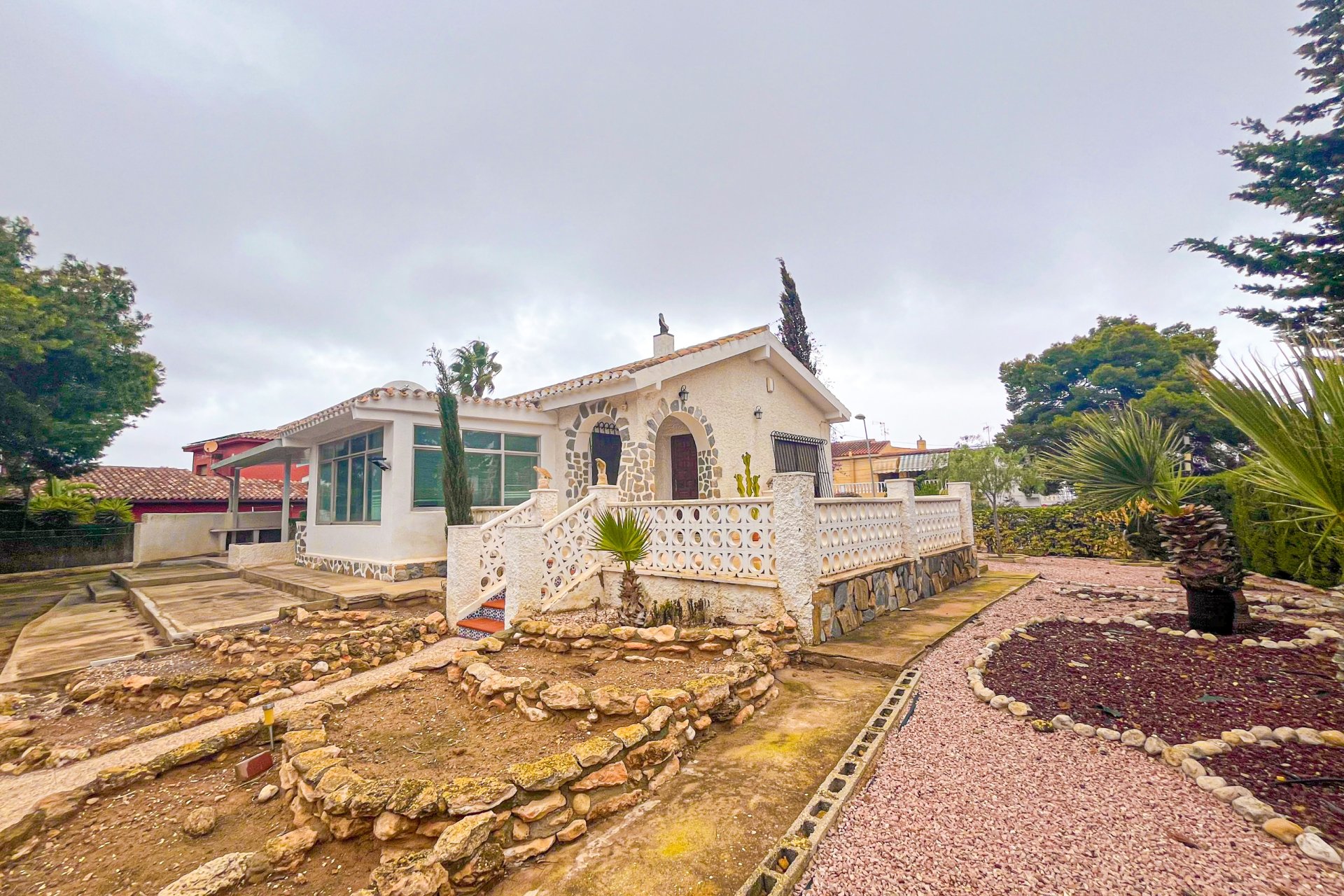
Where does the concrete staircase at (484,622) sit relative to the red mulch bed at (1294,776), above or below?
below

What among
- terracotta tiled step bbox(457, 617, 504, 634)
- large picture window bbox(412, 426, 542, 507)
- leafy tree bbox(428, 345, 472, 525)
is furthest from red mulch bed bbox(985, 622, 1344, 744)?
large picture window bbox(412, 426, 542, 507)

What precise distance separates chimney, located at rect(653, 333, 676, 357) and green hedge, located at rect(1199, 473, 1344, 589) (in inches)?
380

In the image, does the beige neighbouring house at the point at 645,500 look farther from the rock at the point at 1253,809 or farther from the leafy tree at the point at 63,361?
the leafy tree at the point at 63,361

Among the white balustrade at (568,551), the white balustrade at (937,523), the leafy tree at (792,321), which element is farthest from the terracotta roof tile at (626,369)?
the leafy tree at (792,321)

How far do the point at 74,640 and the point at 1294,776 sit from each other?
1234cm

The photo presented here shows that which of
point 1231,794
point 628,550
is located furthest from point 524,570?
point 1231,794

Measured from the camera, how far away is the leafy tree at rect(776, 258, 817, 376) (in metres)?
19.0

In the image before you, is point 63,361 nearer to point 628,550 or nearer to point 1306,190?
point 628,550

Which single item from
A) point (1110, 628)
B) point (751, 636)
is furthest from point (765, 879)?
point (1110, 628)

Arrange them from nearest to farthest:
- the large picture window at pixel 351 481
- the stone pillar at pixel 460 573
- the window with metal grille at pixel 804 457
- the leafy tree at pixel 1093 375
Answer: the stone pillar at pixel 460 573 < the large picture window at pixel 351 481 < the window with metal grille at pixel 804 457 < the leafy tree at pixel 1093 375

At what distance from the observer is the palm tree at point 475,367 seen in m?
26.2

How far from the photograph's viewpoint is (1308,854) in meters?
1.94

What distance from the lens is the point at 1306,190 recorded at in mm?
12461

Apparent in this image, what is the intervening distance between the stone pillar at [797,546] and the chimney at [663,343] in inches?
280
